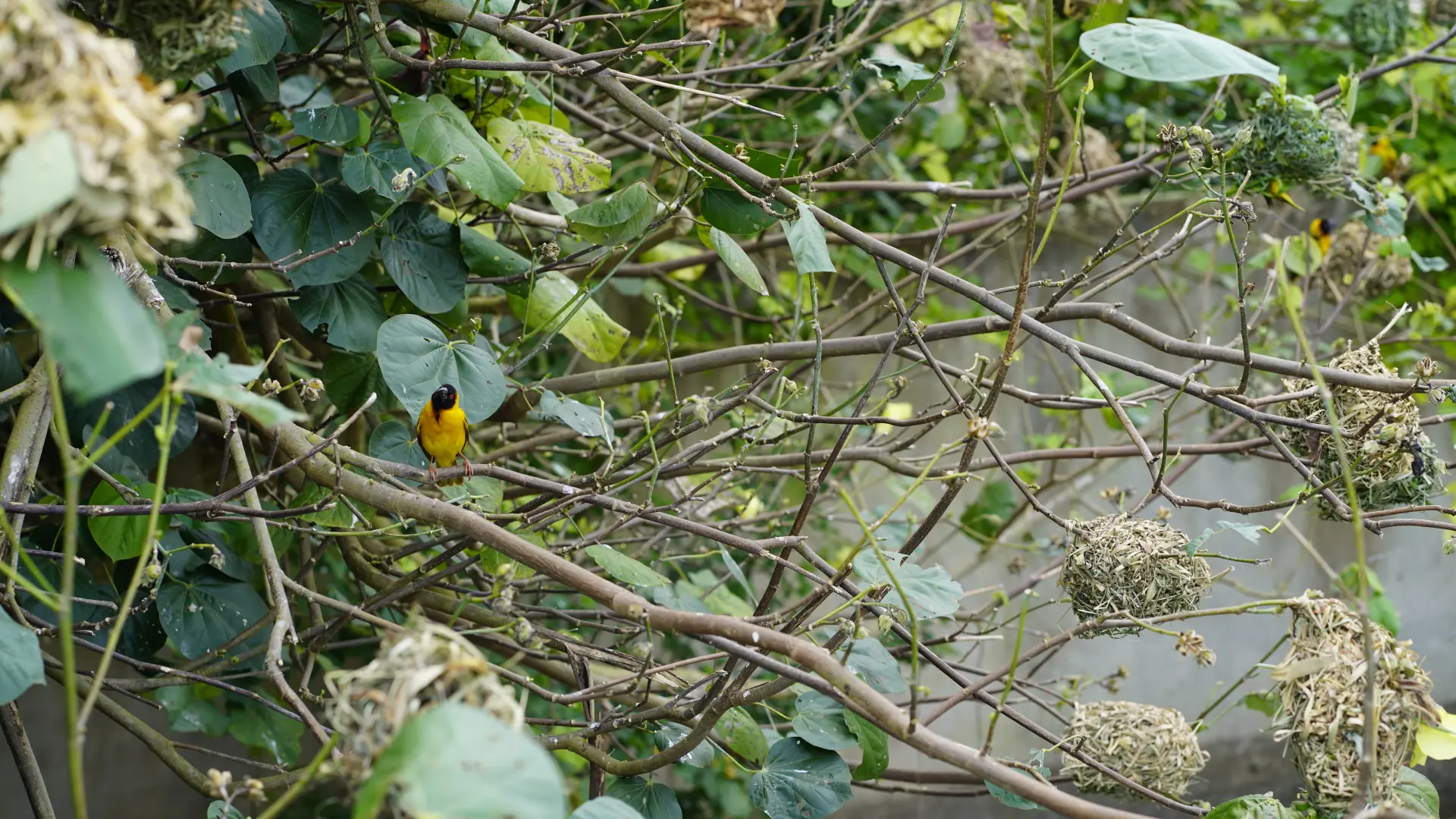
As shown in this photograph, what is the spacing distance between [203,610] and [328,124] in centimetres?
86

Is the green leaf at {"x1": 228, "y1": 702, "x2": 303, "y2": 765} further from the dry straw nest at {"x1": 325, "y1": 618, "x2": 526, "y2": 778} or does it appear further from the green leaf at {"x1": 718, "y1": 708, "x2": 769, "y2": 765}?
the dry straw nest at {"x1": 325, "y1": 618, "x2": 526, "y2": 778}

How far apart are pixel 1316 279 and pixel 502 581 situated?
2554mm

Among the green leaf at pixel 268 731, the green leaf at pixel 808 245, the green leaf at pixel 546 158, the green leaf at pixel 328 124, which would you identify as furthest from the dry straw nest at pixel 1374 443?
the green leaf at pixel 268 731

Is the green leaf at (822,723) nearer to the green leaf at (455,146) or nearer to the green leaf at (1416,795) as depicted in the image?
the green leaf at (1416,795)

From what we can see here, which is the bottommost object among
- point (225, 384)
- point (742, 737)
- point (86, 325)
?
point (742, 737)

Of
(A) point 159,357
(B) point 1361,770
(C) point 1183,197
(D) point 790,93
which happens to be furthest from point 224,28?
(C) point 1183,197

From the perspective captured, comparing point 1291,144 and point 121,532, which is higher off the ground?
point 1291,144

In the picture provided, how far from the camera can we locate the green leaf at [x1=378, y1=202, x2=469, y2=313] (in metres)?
1.76

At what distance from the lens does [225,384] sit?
0.79 meters

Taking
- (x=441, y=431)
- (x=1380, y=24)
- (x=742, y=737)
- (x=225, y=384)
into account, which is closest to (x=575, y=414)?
(x=441, y=431)

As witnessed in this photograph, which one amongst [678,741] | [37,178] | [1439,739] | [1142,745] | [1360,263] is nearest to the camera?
[37,178]

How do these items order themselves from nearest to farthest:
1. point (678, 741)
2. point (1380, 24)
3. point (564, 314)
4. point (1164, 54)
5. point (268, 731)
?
point (1164, 54) → point (678, 741) → point (564, 314) → point (268, 731) → point (1380, 24)

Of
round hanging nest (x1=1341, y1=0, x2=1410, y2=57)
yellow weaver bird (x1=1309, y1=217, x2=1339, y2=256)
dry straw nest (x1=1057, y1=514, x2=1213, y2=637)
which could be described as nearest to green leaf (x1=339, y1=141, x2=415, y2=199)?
dry straw nest (x1=1057, y1=514, x2=1213, y2=637)

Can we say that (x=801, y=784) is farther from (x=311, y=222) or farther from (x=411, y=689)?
(x=311, y=222)
